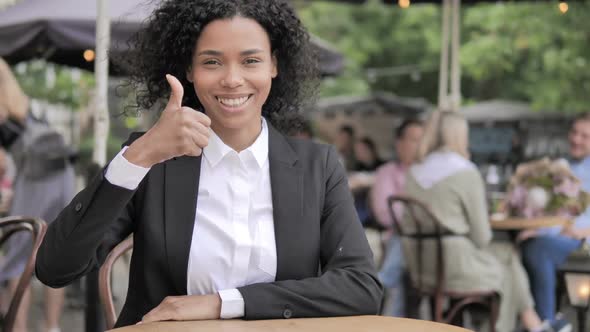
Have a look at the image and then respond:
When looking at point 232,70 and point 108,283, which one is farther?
point 108,283

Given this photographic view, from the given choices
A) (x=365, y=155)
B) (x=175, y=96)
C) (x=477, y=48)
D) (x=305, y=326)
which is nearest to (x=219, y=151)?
(x=175, y=96)

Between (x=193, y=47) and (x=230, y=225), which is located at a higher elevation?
(x=193, y=47)

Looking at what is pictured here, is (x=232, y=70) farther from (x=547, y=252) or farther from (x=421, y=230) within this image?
(x=547, y=252)

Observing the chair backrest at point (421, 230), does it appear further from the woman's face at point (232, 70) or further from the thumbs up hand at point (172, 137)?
the thumbs up hand at point (172, 137)

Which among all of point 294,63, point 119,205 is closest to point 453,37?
point 294,63

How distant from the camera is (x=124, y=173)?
182 cm

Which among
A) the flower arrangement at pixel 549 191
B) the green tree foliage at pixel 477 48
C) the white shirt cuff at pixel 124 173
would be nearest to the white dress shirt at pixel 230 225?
the white shirt cuff at pixel 124 173

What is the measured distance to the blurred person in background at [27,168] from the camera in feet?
16.5

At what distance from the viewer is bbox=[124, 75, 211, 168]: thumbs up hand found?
5.80ft

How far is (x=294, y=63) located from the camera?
248 centimetres

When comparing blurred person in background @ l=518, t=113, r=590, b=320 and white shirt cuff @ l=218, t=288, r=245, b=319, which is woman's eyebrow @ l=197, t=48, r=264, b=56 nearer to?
white shirt cuff @ l=218, t=288, r=245, b=319

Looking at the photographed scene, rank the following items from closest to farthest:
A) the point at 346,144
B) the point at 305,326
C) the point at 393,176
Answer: the point at 305,326 → the point at 393,176 → the point at 346,144

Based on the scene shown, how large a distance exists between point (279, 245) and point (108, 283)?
52 cm

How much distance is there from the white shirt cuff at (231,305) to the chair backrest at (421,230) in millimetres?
3318
